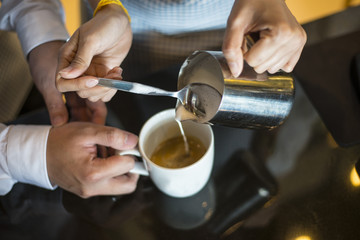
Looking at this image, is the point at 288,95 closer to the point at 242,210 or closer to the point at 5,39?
the point at 242,210

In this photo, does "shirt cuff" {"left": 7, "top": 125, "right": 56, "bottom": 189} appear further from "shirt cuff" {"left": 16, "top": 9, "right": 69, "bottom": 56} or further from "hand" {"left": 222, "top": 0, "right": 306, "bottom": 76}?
"hand" {"left": 222, "top": 0, "right": 306, "bottom": 76}

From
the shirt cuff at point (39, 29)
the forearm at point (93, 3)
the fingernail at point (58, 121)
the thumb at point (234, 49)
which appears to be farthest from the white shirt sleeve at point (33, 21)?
the thumb at point (234, 49)

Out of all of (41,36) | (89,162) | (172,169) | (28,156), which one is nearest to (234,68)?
(172,169)

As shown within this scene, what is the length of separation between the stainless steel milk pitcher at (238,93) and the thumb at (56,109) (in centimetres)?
29

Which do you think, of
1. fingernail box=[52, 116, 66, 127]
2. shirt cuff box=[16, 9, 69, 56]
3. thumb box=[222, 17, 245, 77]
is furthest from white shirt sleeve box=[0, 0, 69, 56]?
thumb box=[222, 17, 245, 77]

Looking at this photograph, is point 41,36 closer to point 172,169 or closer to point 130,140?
point 130,140

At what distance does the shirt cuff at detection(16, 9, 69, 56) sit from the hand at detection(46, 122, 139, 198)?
28 cm

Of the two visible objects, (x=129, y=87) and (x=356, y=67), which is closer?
(x=129, y=87)

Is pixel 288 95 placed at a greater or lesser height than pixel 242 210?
greater

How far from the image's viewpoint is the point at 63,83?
1.52ft

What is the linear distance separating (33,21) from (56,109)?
10.0 inches

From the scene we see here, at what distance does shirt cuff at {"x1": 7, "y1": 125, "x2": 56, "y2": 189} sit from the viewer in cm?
55

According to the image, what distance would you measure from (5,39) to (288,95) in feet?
2.85

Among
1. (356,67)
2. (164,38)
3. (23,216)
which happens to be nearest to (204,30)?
(164,38)
